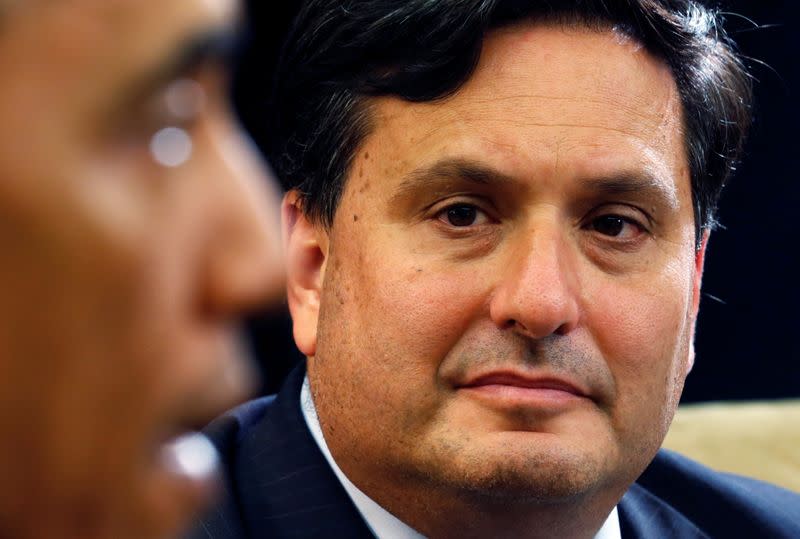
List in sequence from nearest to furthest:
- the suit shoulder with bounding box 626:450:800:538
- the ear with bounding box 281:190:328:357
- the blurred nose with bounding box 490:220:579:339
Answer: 1. the blurred nose with bounding box 490:220:579:339
2. the ear with bounding box 281:190:328:357
3. the suit shoulder with bounding box 626:450:800:538

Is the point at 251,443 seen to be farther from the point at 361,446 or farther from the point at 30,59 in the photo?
the point at 30,59

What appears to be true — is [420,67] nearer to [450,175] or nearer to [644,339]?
[450,175]

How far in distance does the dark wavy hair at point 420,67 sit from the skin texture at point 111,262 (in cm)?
79

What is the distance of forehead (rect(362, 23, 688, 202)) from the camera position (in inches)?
42.7

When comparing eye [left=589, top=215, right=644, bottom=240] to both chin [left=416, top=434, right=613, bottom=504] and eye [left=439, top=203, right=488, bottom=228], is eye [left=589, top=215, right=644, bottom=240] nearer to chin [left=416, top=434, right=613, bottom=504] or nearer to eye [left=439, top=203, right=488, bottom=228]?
eye [left=439, top=203, right=488, bottom=228]

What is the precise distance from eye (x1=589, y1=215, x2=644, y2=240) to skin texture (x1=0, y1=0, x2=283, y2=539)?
32.7 inches

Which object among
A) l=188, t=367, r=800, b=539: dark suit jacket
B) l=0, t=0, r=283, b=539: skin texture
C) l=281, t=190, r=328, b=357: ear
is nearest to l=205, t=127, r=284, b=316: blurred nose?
l=0, t=0, r=283, b=539: skin texture

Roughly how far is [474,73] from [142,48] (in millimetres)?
835

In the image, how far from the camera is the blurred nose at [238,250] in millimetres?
316

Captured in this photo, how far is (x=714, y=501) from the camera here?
1.55 meters

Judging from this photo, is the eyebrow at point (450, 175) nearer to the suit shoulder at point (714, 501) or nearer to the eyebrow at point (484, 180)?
the eyebrow at point (484, 180)

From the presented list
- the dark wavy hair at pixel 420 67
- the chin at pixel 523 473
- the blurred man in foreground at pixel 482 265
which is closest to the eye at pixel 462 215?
the blurred man in foreground at pixel 482 265

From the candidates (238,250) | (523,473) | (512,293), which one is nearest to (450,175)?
(512,293)

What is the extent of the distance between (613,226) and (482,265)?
15 cm
